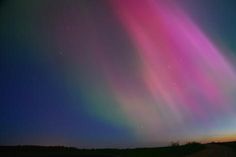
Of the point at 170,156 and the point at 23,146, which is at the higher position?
the point at 23,146

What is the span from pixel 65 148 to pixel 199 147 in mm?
12083

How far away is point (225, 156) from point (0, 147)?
1727cm

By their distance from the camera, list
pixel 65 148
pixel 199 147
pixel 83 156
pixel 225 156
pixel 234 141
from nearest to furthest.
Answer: pixel 83 156 → pixel 225 156 → pixel 65 148 → pixel 199 147 → pixel 234 141

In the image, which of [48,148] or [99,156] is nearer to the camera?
[99,156]

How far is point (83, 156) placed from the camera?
1449cm

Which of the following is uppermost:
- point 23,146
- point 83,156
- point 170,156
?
point 23,146

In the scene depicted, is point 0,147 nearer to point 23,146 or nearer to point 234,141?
point 23,146

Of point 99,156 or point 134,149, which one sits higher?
point 134,149

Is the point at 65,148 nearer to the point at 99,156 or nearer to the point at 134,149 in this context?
the point at 134,149

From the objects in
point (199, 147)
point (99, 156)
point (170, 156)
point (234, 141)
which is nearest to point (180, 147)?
point (199, 147)

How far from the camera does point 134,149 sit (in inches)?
1459

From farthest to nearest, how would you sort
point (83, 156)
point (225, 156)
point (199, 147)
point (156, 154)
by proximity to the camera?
point (199, 147)
point (156, 154)
point (225, 156)
point (83, 156)

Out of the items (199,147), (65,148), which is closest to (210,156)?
(199,147)

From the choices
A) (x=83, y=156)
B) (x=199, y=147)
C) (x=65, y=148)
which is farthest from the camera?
(x=199, y=147)
